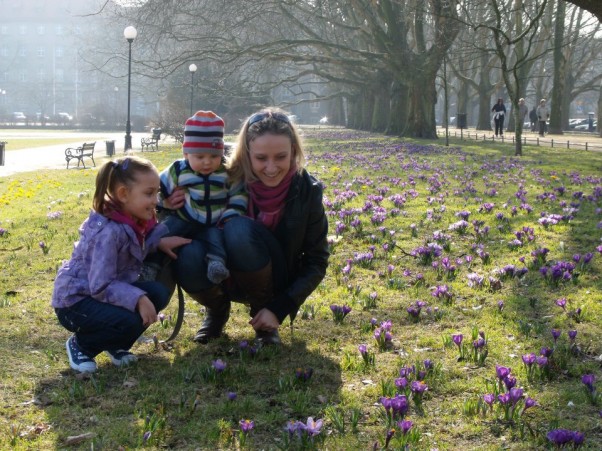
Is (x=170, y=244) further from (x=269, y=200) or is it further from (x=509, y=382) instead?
(x=509, y=382)

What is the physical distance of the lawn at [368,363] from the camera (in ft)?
10.7

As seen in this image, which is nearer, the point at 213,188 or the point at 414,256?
the point at 213,188

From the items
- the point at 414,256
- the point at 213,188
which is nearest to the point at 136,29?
the point at 414,256

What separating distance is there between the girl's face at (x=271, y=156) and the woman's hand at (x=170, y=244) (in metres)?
0.61

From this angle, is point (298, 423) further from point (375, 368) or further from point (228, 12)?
point (228, 12)

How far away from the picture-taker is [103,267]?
3963 mm

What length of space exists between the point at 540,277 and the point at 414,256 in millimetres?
1348

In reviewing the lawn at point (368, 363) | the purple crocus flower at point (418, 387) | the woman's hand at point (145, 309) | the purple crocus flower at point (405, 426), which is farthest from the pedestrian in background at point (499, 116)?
the purple crocus flower at point (405, 426)

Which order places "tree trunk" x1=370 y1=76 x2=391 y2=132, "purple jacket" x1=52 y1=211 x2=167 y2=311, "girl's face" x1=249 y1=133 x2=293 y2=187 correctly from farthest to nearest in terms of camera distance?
"tree trunk" x1=370 y1=76 x2=391 y2=132
"girl's face" x1=249 y1=133 x2=293 y2=187
"purple jacket" x1=52 y1=211 x2=167 y2=311

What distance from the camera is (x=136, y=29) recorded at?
3031 centimetres

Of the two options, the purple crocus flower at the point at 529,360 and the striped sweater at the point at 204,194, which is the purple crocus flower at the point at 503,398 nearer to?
the purple crocus flower at the point at 529,360

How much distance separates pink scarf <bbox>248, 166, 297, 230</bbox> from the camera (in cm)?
449

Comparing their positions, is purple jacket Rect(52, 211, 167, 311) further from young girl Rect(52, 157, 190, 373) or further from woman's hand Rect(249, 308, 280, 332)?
woman's hand Rect(249, 308, 280, 332)

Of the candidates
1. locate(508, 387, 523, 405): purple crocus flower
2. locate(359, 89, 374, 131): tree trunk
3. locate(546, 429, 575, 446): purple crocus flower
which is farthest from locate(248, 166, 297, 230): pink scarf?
locate(359, 89, 374, 131): tree trunk
